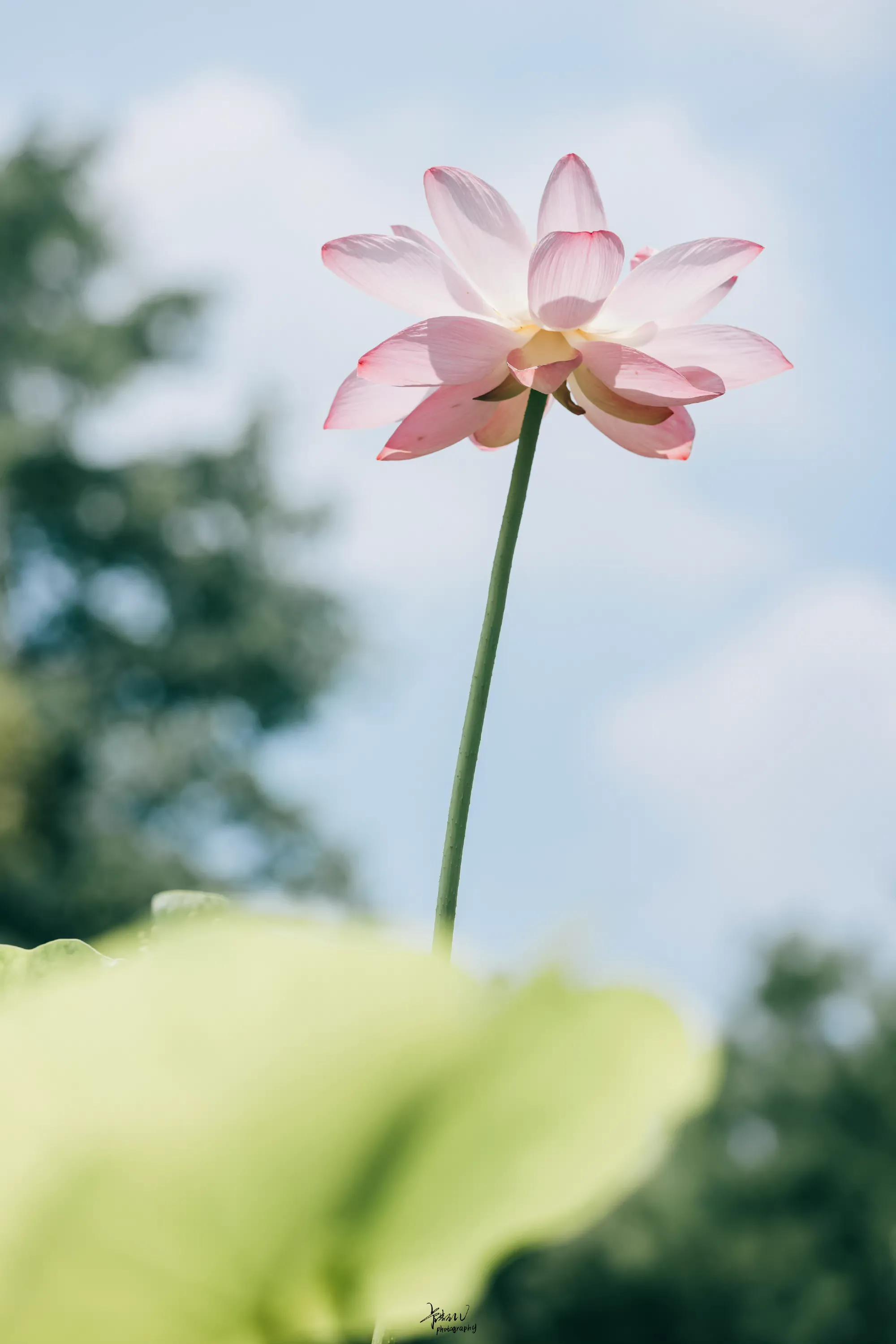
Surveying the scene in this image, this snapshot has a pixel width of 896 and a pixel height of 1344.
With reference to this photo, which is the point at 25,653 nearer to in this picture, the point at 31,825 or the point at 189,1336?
the point at 31,825

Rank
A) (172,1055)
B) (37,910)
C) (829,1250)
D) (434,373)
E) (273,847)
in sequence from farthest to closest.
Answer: (829,1250), (273,847), (37,910), (434,373), (172,1055)

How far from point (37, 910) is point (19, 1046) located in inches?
264

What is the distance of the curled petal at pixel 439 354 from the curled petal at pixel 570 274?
2 centimetres

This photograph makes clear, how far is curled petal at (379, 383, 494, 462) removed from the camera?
0.38 meters

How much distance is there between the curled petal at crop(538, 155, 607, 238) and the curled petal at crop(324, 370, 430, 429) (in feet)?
0.24

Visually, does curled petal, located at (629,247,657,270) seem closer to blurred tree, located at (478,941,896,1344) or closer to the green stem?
the green stem

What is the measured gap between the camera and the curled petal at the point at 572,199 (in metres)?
0.41

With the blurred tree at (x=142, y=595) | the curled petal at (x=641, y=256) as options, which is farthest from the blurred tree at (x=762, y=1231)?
the curled petal at (x=641, y=256)

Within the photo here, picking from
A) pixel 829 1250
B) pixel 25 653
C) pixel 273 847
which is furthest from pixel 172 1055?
pixel 829 1250

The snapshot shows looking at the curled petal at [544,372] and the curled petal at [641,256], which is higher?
the curled petal at [641,256]

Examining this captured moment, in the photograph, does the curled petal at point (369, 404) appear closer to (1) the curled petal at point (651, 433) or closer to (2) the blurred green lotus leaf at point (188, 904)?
(1) the curled petal at point (651, 433)

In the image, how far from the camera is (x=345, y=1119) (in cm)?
9

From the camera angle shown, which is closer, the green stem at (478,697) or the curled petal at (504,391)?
the green stem at (478,697)
